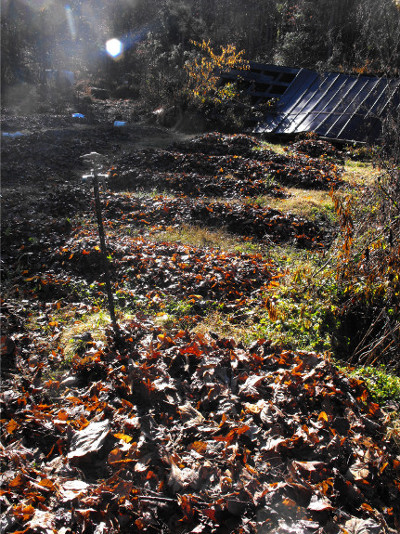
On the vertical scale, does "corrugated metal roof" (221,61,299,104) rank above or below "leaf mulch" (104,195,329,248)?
above

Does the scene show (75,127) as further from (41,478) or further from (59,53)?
(41,478)

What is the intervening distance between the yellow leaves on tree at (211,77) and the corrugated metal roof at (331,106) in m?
2.59

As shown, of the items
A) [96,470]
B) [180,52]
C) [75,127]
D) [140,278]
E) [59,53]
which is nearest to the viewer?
[96,470]

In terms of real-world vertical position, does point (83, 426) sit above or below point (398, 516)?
above

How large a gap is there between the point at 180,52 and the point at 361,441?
22.8 metres

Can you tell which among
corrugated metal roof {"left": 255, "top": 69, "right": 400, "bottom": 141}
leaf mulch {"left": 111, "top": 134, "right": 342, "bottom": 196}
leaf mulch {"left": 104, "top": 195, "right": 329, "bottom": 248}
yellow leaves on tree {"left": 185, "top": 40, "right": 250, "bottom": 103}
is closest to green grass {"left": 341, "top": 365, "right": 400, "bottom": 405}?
leaf mulch {"left": 104, "top": 195, "right": 329, "bottom": 248}

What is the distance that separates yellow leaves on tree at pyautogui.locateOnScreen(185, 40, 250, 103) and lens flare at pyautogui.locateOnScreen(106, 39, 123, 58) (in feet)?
33.4

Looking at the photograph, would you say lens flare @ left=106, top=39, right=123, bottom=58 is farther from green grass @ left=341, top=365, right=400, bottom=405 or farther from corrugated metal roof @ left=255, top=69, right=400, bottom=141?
green grass @ left=341, top=365, right=400, bottom=405

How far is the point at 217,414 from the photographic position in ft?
8.87

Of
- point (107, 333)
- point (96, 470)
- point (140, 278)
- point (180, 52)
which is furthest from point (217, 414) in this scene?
point (180, 52)

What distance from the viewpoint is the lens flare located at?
24766mm

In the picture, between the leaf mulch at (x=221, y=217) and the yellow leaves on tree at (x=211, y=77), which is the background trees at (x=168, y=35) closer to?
the yellow leaves on tree at (x=211, y=77)

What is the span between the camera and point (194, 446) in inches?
95.1

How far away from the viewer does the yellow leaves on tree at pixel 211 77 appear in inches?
625
